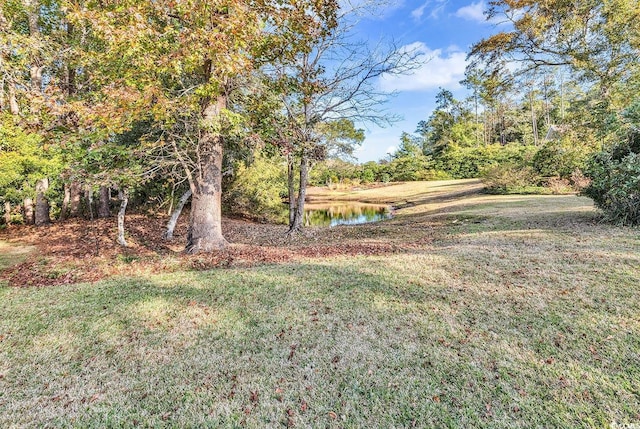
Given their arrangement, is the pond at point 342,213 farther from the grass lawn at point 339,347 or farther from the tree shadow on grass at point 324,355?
the tree shadow on grass at point 324,355

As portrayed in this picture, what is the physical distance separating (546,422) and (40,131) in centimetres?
895

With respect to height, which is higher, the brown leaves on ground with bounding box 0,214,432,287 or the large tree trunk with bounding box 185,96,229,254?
the large tree trunk with bounding box 185,96,229,254

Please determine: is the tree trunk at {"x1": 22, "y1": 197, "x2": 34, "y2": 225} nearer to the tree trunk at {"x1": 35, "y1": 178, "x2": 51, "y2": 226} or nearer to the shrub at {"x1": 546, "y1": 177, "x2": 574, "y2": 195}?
the tree trunk at {"x1": 35, "y1": 178, "x2": 51, "y2": 226}

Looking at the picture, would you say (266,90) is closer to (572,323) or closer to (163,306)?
(163,306)

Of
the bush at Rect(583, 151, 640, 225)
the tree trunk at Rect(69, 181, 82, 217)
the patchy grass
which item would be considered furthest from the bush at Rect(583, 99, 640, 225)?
the tree trunk at Rect(69, 181, 82, 217)

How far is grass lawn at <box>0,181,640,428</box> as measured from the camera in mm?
2406

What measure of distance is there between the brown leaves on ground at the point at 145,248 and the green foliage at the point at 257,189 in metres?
4.47

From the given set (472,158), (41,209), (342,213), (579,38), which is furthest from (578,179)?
(41,209)

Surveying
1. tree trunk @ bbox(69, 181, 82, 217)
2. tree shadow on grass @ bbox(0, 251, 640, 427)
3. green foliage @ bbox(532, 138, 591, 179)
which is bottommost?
tree shadow on grass @ bbox(0, 251, 640, 427)

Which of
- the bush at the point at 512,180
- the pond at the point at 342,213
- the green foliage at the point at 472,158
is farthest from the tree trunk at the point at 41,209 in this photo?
the green foliage at the point at 472,158

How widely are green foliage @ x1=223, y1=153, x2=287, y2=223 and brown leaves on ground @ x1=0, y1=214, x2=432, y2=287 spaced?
447 centimetres

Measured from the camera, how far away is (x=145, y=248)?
8.98 meters

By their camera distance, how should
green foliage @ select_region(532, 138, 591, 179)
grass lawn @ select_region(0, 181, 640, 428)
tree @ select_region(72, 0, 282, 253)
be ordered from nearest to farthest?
grass lawn @ select_region(0, 181, 640, 428) → tree @ select_region(72, 0, 282, 253) → green foliage @ select_region(532, 138, 591, 179)

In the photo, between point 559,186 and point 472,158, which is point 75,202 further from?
point 472,158
